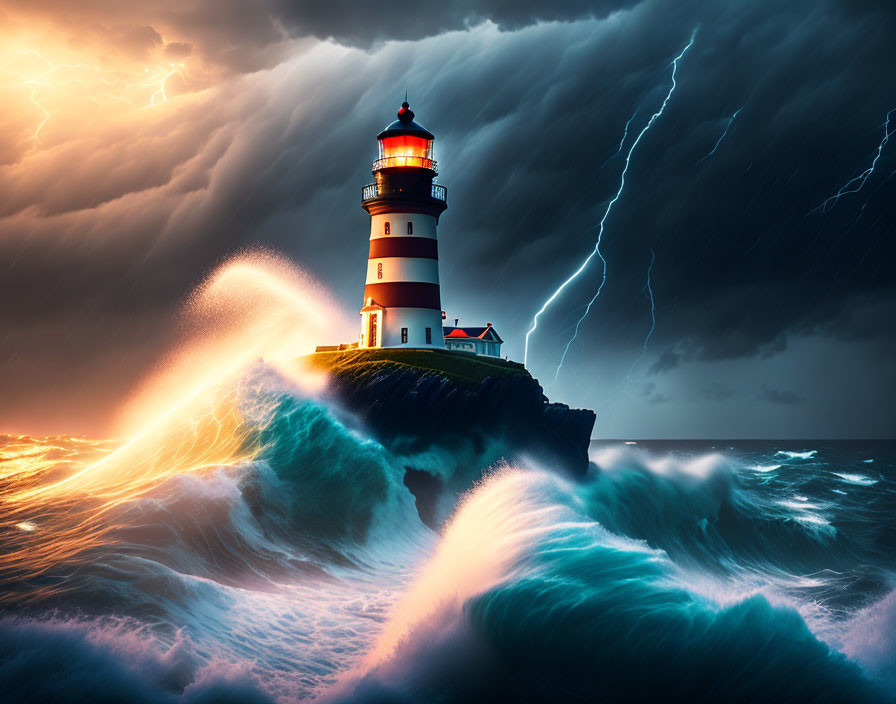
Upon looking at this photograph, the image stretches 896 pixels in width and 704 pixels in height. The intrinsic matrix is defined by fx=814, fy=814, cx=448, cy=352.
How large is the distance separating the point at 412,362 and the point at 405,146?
10.9m

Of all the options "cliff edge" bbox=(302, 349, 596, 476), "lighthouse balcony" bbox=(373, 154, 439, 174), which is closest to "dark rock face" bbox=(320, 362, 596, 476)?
"cliff edge" bbox=(302, 349, 596, 476)

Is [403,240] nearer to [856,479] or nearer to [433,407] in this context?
[433,407]

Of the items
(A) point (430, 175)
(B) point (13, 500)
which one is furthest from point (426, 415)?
(B) point (13, 500)

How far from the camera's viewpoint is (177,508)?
72.1ft

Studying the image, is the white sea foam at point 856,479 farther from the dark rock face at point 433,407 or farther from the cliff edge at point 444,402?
the dark rock face at point 433,407

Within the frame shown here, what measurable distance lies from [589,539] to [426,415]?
1794 centimetres

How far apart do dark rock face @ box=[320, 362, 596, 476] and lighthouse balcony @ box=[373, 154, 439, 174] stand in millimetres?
10296

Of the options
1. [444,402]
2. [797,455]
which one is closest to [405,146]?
[444,402]

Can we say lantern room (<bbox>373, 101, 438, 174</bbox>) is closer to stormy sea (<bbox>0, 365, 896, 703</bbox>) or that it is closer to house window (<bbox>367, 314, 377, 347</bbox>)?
house window (<bbox>367, 314, 377, 347</bbox>)

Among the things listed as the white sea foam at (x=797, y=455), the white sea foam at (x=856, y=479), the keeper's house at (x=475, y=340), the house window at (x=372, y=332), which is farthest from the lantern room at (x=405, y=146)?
the white sea foam at (x=797, y=455)

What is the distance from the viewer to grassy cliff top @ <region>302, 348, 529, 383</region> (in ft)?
119

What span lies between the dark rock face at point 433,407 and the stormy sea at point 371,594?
2017 millimetres

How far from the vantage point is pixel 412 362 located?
37.0m

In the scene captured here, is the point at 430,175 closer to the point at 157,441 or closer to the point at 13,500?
the point at 157,441
